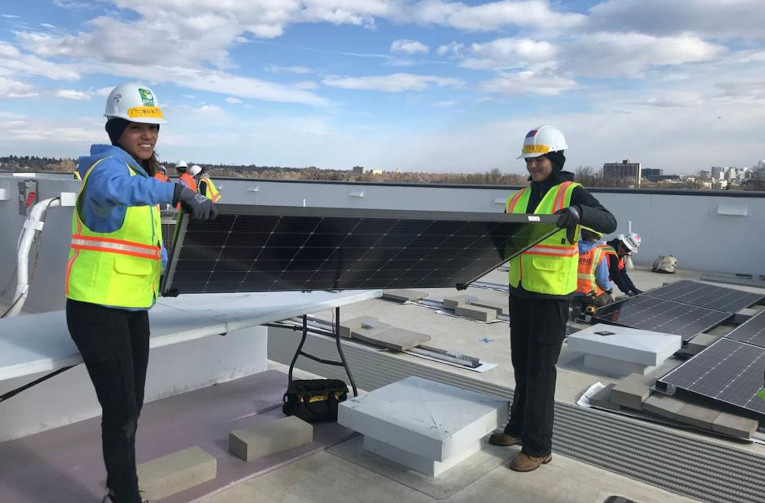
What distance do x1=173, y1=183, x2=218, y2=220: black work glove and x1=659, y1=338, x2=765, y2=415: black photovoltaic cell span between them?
159 inches

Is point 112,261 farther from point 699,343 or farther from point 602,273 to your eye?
point 602,273

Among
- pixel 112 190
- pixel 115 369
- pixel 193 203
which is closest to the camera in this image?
pixel 112 190

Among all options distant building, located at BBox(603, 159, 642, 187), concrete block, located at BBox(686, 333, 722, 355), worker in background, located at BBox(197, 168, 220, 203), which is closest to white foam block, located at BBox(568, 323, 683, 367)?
concrete block, located at BBox(686, 333, 722, 355)

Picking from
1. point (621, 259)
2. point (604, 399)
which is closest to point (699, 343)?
point (604, 399)

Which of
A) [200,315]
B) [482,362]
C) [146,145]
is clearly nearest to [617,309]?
[482,362]

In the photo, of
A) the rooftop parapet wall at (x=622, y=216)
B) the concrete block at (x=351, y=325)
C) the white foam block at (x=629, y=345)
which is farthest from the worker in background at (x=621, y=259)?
the rooftop parapet wall at (x=622, y=216)

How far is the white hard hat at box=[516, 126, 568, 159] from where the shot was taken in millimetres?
3607

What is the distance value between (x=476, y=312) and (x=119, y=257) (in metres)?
6.01

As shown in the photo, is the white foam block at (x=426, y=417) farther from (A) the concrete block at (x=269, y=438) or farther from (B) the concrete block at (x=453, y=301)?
(B) the concrete block at (x=453, y=301)

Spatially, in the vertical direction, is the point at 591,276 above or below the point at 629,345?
above

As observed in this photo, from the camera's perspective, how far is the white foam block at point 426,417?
3400 millimetres

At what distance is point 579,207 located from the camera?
339 centimetres

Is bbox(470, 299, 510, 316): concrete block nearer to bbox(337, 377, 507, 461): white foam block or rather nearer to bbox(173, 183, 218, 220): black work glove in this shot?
bbox(337, 377, 507, 461): white foam block

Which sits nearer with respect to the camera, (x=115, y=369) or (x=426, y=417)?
(x=115, y=369)
